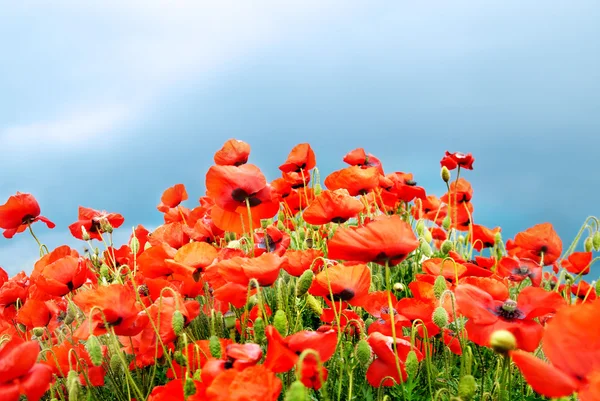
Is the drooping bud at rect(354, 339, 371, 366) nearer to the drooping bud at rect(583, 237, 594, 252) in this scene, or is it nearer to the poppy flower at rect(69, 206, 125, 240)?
the drooping bud at rect(583, 237, 594, 252)

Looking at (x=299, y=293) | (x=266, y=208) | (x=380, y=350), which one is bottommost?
(x=380, y=350)

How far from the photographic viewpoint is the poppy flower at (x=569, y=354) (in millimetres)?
1085

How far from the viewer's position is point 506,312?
162 centimetres

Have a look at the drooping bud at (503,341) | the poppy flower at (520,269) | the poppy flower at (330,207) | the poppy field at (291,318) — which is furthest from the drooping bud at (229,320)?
the poppy flower at (520,269)

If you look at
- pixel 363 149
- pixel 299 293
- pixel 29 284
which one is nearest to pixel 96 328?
pixel 299 293

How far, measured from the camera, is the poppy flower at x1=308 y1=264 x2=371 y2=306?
195cm

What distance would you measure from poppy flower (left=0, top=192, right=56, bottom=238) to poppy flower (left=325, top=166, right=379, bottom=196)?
169cm

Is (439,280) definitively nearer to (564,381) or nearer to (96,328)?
(564,381)

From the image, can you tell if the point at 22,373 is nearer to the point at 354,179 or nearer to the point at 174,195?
the point at 354,179

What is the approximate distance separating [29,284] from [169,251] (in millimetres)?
1183

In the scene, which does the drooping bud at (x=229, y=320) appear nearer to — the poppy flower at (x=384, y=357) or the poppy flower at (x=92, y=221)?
the poppy flower at (x=384, y=357)

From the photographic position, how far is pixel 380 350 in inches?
70.3

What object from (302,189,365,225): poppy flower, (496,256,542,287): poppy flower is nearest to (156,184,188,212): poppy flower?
→ (302,189,365,225): poppy flower

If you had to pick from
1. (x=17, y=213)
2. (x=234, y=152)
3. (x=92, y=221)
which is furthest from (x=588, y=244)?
(x=17, y=213)
